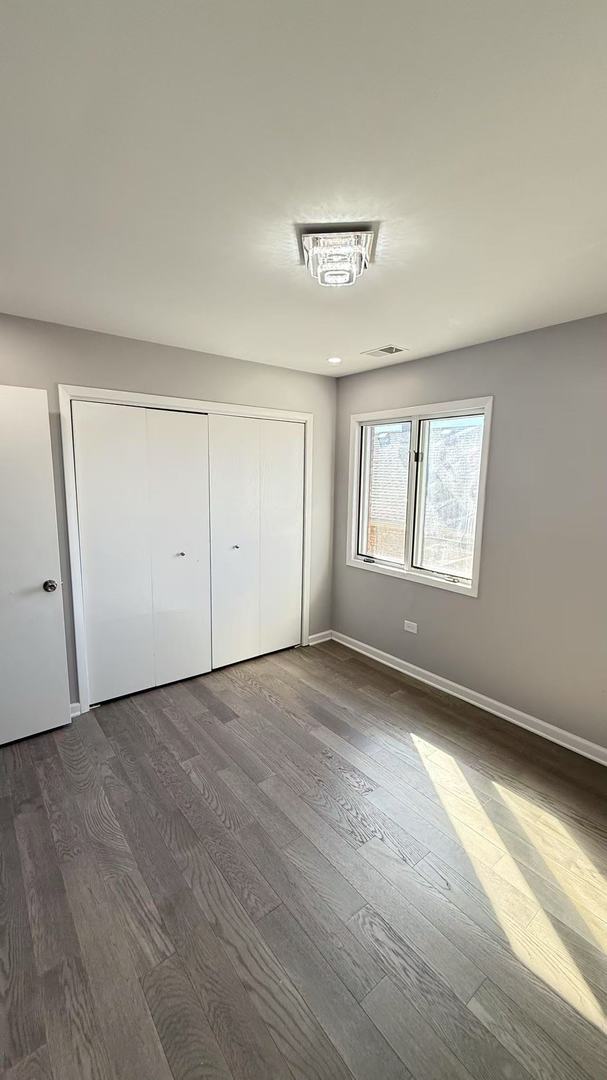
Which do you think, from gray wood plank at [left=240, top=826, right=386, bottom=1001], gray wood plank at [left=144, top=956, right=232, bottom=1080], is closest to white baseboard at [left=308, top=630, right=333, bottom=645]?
gray wood plank at [left=240, top=826, right=386, bottom=1001]

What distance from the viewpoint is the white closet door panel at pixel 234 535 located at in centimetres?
336

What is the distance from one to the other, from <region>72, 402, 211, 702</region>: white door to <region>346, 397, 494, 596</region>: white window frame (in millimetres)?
1377

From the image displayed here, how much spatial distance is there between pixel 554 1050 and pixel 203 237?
2.81m

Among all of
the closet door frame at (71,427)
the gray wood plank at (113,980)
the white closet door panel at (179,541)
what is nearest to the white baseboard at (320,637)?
the white closet door panel at (179,541)

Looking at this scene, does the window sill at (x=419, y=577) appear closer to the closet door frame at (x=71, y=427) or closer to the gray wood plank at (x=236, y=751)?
the closet door frame at (x=71, y=427)

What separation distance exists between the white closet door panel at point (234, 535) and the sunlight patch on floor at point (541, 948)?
2159 millimetres

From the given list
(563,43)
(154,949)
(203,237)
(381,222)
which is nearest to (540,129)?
(563,43)

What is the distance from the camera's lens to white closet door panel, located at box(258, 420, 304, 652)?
3.65 metres

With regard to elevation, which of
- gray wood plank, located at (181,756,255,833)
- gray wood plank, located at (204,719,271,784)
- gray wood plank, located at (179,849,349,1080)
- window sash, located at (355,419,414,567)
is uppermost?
window sash, located at (355,419,414,567)

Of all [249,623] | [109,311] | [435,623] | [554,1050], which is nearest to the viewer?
[554,1050]

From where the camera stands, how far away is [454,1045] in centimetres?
123

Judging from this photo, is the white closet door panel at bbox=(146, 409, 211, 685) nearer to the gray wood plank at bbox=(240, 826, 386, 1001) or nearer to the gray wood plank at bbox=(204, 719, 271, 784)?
the gray wood plank at bbox=(204, 719, 271, 784)

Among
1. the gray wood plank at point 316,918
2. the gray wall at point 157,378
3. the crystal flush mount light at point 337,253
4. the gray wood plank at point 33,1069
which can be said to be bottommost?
the gray wood plank at point 33,1069

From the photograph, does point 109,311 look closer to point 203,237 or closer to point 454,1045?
point 203,237
